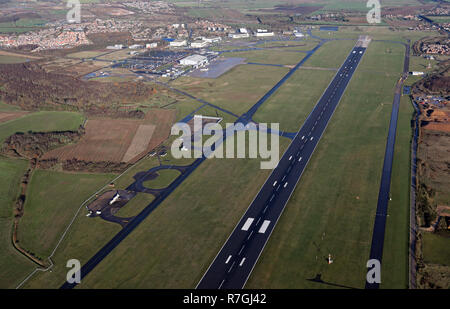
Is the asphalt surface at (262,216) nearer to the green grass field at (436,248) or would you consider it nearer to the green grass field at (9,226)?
the green grass field at (436,248)

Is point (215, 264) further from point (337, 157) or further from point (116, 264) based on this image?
point (337, 157)

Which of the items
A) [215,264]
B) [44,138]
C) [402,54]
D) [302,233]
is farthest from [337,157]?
[402,54]

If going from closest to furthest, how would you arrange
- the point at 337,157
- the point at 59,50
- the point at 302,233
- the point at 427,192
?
1. the point at 302,233
2. the point at 427,192
3. the point at 337,157
4. the point at 59,50

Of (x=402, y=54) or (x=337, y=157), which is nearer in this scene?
(x=337, y=157)

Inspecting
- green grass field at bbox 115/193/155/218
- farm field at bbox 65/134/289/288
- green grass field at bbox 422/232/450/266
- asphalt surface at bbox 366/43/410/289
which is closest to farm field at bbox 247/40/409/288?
asphalt surface at bbox 366/43/410/289

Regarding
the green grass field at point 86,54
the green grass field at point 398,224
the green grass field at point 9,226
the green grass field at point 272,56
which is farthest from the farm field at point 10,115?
the green grass field at point 398,224
